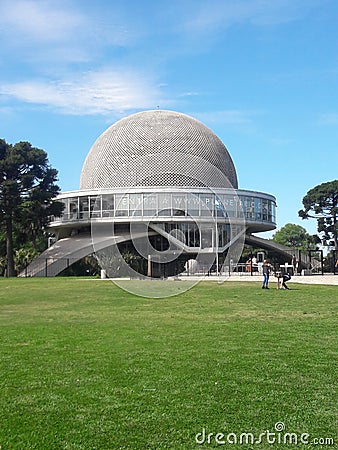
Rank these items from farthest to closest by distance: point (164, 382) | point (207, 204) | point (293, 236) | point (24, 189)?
point (293, 236), point (207, 204), point (24, 189), point (164, 382)

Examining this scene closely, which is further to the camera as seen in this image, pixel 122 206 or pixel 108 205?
pixel 108 205

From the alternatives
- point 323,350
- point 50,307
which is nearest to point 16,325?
point 50,307

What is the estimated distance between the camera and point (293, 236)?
6181cm

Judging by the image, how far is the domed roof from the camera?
4481cm

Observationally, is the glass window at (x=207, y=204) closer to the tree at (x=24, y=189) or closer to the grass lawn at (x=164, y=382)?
the tree at (x=24, y=189)

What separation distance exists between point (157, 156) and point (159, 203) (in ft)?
18.2

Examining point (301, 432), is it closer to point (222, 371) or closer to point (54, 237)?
point (222, 371)

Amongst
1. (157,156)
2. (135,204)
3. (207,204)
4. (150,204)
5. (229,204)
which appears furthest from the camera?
(157,156)

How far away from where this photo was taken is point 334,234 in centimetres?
5094

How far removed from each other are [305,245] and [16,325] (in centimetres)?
5395

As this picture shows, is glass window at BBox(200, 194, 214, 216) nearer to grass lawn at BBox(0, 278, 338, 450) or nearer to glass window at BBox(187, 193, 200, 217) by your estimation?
glass window at BBox(187, 193, 200, 217)

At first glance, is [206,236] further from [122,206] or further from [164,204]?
[122,206]

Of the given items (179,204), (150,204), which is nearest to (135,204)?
(150,204)

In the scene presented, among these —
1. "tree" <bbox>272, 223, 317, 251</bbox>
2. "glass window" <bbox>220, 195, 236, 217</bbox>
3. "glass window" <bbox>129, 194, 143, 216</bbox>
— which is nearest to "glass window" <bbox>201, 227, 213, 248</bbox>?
"glass window" <bbox>220, 195, 236, 217</bbox>
